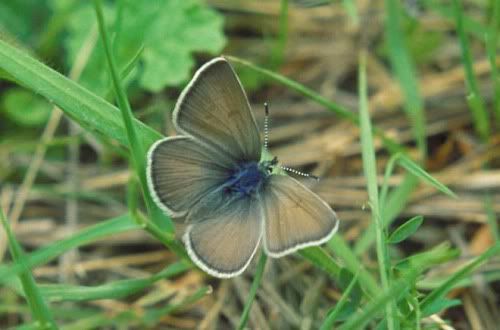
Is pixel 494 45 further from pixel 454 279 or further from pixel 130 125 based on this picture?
pixel 130 125

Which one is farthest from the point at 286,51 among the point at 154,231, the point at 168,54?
the point at 154,231

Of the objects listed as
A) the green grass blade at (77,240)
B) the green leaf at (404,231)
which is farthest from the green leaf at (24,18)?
the green leaf at (404,231)

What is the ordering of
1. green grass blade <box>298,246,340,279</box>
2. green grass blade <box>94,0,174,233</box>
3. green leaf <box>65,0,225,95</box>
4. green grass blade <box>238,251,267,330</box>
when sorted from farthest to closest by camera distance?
1. green leaf <box>65,0,225,95</box>
2. green grass blade <box>298,246,340,279</box>
3. green grass blade <box>238,251,267,330</box>
4. green grass blade <box>94,0,174,233</box>

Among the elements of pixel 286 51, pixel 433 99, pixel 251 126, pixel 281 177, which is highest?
pixel 286 51

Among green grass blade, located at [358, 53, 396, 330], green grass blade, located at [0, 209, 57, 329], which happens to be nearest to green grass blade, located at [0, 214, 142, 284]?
green grass blade, located at [0, 209, 57, 329]

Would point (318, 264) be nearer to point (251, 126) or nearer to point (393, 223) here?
point (251, 126)

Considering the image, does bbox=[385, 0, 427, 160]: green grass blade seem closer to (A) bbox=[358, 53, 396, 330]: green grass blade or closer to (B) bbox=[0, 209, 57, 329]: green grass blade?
(A) bbox=[358, 53, 396, 330]: green grass blade

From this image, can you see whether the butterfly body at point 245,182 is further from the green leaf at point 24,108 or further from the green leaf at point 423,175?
the green leaf at point 24,108
